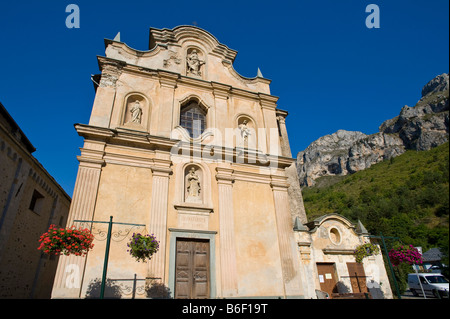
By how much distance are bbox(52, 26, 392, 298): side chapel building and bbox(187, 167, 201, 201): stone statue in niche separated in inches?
1.9

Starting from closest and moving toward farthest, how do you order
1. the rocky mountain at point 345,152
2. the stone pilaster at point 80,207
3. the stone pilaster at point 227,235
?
the stone pilaster at point 80,207 → the stone pilaster at point 227,235 → the rocky mountain at point 345,152

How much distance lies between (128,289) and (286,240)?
22.7ft

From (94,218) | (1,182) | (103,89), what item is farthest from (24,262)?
(103,89)

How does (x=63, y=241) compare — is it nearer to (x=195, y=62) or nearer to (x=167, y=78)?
(x=167, y=78)

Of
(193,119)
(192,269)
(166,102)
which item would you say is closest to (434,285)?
(192,269)

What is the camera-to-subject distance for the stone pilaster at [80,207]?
8.66 metres

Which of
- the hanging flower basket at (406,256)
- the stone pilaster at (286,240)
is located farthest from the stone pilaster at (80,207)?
the hanging flower basket at (406,256)

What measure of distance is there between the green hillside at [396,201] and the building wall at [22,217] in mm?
12294

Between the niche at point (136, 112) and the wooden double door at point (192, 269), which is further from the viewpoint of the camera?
the niche at point (136, 112)

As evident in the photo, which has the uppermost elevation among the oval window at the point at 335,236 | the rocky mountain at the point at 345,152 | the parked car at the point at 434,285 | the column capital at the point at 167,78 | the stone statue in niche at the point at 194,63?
the rocky mountain at the point at 345,152

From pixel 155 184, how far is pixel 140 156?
1476mm

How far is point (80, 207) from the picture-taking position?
32.1ft

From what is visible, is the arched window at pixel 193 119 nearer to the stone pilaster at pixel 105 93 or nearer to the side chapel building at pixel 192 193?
the side chapel building at pixel 192 193
